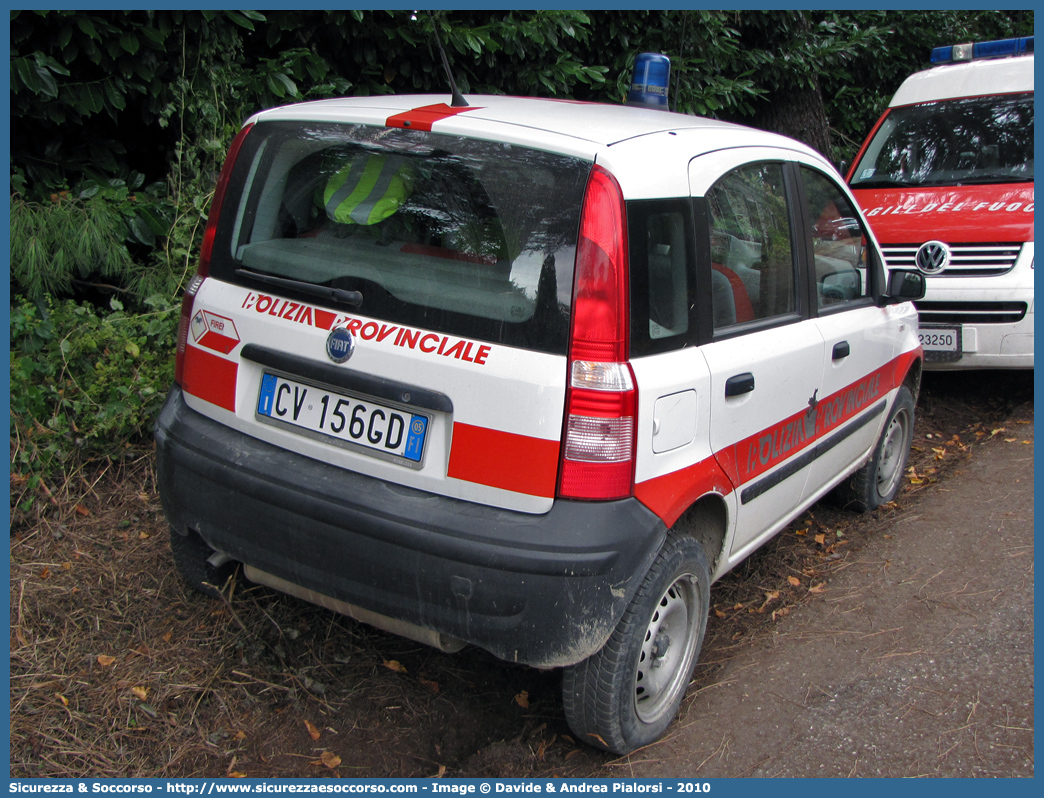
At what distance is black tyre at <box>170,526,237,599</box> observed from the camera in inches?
122

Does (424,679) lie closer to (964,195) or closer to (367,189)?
(367,189)

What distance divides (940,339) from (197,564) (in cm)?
510

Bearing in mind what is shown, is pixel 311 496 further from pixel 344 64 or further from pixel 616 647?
pixel 344 64

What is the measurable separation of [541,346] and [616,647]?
2.98 feet

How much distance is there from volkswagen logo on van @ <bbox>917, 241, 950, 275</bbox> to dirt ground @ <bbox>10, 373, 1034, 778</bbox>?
2.67 m

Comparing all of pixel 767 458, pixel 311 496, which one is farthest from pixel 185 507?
pixel 767 458

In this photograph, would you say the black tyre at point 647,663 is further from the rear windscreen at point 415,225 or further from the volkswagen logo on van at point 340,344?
the volkswagen logo on van at point 340,344

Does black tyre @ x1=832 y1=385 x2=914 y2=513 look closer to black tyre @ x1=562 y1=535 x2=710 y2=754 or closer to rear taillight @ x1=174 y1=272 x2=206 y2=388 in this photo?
black tyre @ x1=562 y1=535 x2=710 y2=754

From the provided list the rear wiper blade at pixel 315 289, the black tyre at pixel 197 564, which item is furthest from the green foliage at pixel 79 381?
the rear wiper blade at pixel 315 289

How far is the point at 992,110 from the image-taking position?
263 inches

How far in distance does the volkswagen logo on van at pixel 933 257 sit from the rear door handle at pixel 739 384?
3928 millimetres

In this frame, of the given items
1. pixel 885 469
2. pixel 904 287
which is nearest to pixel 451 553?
pixel 904 287

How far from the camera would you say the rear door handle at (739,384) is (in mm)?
2695

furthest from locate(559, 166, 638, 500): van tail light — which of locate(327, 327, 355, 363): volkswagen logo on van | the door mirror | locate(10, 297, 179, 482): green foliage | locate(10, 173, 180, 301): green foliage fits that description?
locate(10, 173, 180, 301): green foliage
